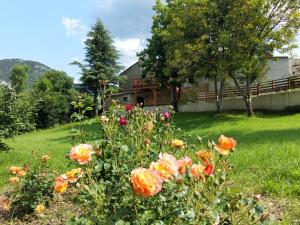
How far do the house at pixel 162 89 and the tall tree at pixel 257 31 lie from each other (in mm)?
8312

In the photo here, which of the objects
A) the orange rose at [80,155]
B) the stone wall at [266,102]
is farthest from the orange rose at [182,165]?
the stone wall at [266,102]

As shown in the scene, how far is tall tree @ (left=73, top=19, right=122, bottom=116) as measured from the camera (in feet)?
141

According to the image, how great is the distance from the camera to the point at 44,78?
214 feet

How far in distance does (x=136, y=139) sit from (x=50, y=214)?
241 cm

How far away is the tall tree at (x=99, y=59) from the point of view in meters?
42.8

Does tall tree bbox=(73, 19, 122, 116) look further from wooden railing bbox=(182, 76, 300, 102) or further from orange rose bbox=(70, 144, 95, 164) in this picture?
orange rose bbox=(70, 144, 95, 164)

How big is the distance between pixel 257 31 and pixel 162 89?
1567 centimetres

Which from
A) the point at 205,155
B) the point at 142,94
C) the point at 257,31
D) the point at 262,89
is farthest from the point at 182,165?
the point at 142,94

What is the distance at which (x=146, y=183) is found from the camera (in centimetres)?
203

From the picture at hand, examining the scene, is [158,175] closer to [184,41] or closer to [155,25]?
[184,41]

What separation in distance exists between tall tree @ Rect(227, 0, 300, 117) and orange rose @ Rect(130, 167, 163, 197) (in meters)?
22.0

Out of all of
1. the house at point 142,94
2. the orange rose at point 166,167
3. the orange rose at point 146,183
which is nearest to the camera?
the orange rose at point 146,183

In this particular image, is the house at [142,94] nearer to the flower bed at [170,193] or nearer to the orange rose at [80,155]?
the flower bed at [170,193]

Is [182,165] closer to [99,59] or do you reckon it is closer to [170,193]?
[170,193]
